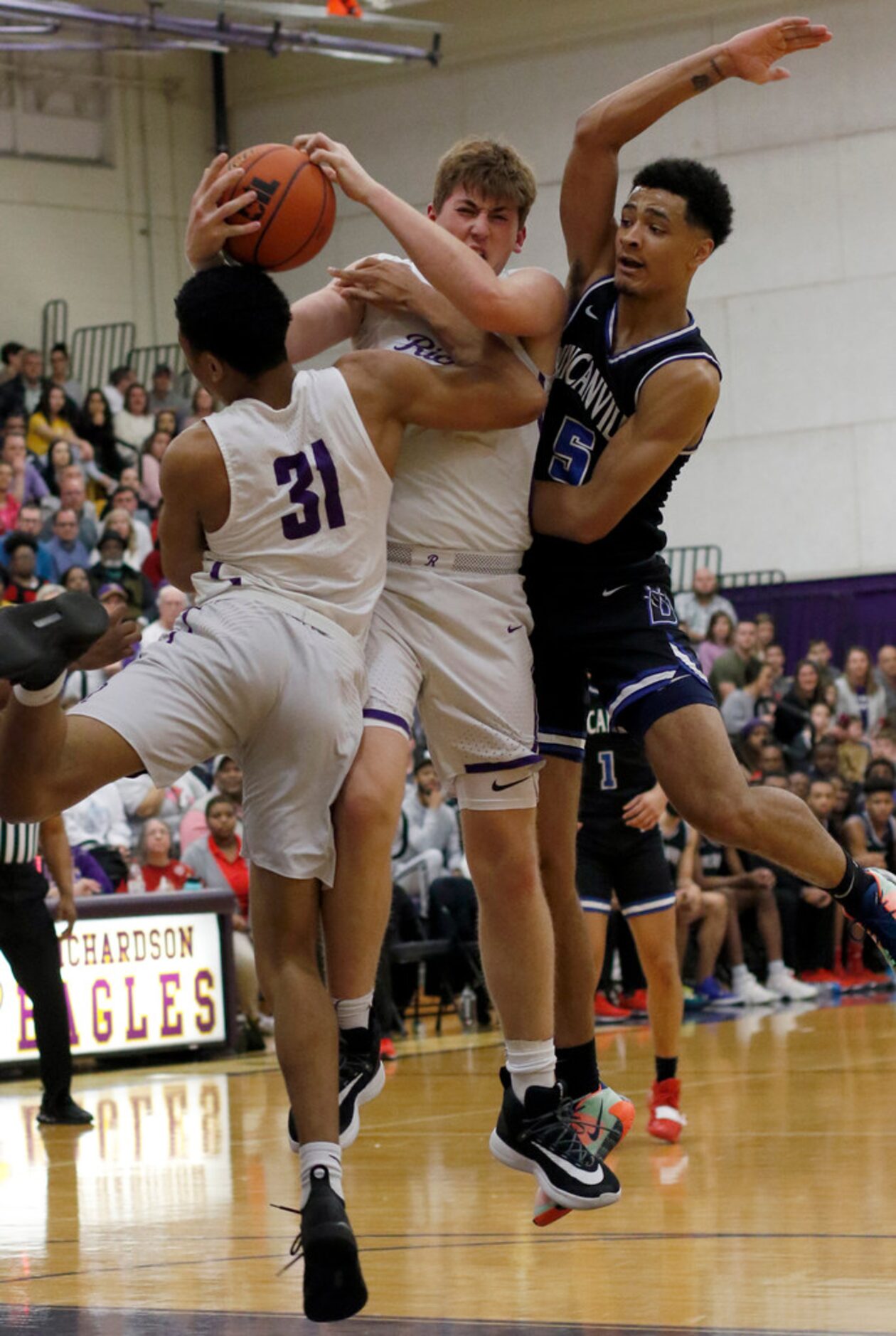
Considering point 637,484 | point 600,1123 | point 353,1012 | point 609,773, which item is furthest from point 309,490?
point 609,773

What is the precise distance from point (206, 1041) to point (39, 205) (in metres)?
11.5

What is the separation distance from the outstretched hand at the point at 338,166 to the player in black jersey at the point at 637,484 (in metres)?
0.62

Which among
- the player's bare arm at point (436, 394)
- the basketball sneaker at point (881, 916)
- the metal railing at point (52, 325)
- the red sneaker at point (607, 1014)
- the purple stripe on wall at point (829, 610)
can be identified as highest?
the metal railing at point (52, 325)

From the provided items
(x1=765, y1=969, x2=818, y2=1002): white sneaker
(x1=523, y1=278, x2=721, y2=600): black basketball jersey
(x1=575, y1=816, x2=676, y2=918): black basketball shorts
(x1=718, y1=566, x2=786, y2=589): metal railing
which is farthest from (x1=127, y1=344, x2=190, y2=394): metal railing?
(x1=523, y1=278, x2=721, y2=600): black basketball jersey

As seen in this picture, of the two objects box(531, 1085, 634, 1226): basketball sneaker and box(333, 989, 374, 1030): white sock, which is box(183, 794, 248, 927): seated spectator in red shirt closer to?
box(531, 1085, 634, 1226): basketball sneaker

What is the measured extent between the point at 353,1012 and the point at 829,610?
13.6 meters

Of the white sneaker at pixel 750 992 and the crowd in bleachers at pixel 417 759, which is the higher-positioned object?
the crowd in bleachers at pixel 417 759

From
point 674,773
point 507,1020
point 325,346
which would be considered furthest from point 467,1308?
point 325,346

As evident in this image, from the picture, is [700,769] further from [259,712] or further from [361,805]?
[259,712]

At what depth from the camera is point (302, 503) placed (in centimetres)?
404

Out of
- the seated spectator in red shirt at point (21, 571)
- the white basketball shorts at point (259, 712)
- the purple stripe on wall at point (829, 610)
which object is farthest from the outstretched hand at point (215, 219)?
the purple stripe on wall at point (829, 610)

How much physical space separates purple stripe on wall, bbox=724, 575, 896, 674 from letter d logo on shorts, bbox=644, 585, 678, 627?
501 inches

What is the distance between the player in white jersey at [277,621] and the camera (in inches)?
154

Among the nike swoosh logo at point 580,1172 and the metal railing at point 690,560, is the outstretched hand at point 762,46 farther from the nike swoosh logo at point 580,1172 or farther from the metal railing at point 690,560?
the metal railing at point 690,560
